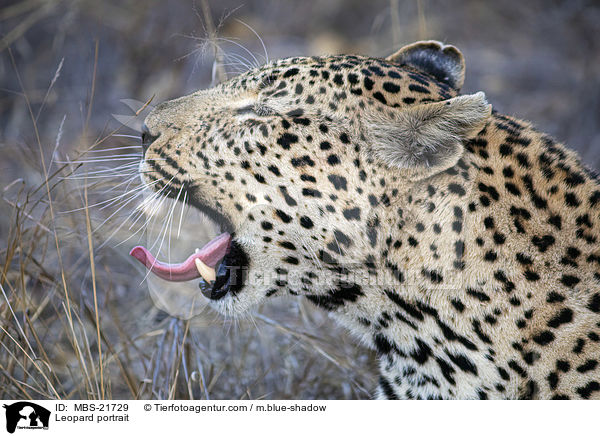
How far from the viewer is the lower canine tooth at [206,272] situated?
258cm

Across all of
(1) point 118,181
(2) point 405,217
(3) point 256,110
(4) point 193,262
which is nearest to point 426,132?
(2) point 405,217

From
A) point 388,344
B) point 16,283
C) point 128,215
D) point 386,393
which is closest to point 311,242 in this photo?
point 388,344

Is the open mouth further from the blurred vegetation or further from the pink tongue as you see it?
the blurred vegetation

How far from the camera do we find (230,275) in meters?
2.56

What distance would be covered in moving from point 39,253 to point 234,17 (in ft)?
5.48

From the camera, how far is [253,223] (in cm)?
244
